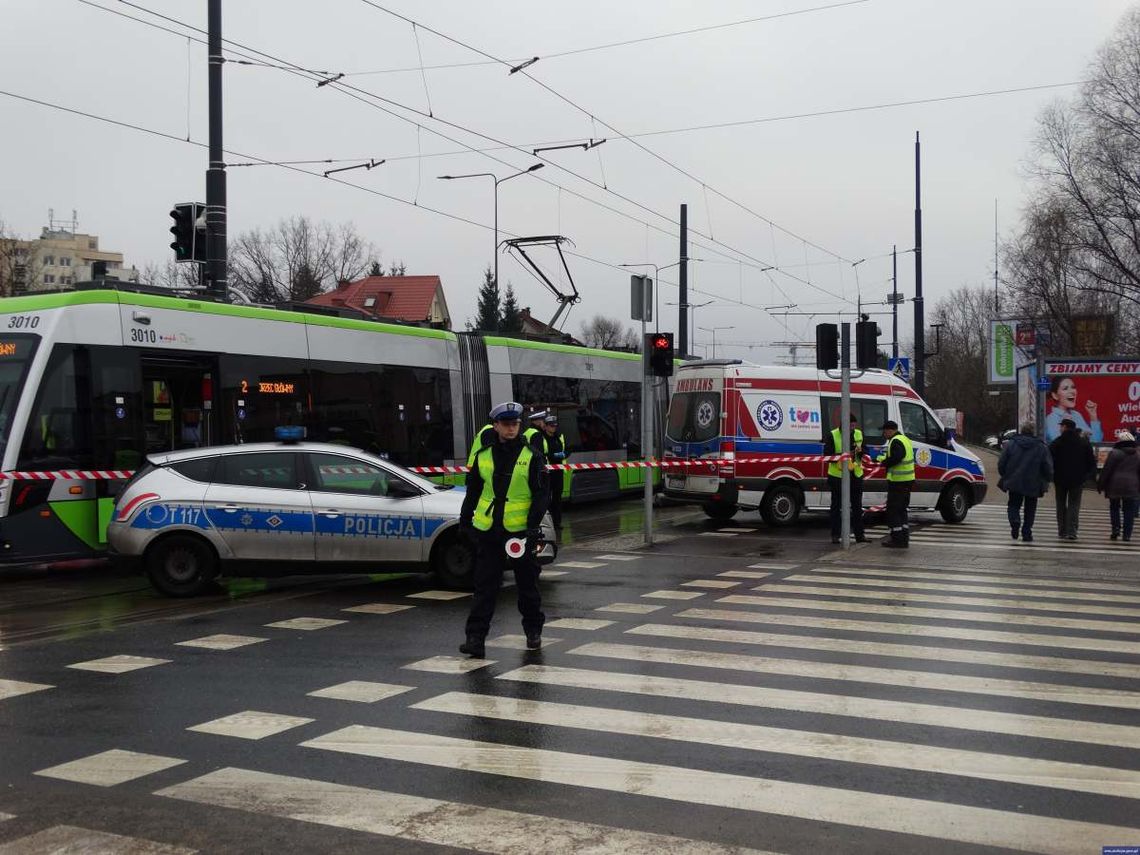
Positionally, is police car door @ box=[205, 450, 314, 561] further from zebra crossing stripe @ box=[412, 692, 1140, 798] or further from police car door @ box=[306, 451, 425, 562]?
zebra crossing stripe @ box=[412, 692, 1140, 798]

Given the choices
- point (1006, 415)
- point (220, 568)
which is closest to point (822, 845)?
point (220, 568)

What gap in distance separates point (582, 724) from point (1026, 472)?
12031mm

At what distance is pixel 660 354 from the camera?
16219 mm

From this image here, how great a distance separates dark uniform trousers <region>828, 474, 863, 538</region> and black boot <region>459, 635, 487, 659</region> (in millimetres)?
9157

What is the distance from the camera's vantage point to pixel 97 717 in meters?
6.47

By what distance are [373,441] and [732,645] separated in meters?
9.21

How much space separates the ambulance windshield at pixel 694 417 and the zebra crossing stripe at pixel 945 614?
7549mm

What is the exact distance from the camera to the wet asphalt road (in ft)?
15.4

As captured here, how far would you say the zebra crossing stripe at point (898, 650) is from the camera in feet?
25.6

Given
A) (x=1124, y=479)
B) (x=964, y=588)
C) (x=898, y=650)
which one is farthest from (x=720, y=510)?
(x=898, y=650)

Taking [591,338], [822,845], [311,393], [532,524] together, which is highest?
[591,338]

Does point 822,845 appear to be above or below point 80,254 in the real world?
below

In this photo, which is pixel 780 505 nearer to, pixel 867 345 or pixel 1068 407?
pixel 867 345

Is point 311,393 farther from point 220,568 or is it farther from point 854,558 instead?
point 854,558
